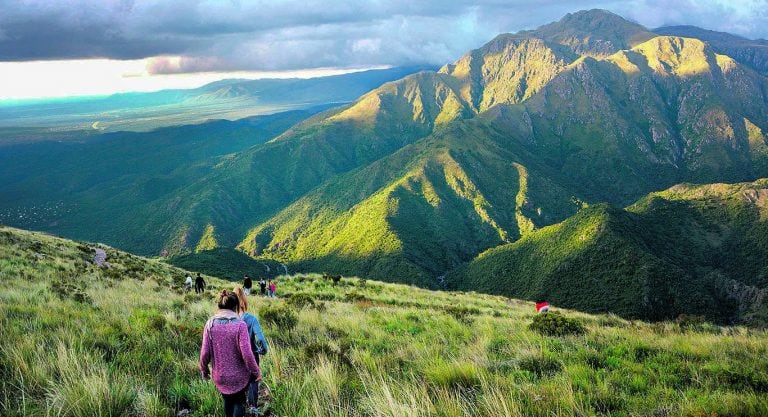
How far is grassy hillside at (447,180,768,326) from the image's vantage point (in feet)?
449

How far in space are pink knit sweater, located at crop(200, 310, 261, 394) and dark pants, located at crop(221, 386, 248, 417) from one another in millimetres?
88

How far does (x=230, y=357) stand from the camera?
5887 mm

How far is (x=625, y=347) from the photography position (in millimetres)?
10062

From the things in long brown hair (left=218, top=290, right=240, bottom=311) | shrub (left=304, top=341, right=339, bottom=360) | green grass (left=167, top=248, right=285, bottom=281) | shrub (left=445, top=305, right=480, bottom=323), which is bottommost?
green grass (left=167, top=248, right=285, bottom=281)

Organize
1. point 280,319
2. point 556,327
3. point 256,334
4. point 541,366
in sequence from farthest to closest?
1. point 556,327
2. point 280,319
3. point 541,366
4. point 256,334

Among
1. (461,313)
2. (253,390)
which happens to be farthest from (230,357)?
(461,313)

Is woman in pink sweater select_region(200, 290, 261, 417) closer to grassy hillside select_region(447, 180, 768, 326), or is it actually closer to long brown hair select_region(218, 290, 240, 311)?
long brown hair select_region(218, 290, 240, 311)

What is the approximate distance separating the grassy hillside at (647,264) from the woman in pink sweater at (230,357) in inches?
5761

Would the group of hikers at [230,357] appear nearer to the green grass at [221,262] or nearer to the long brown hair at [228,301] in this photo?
the long brown hair at [228,301]

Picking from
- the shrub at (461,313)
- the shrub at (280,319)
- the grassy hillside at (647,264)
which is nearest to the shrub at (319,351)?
the shrub at (280,319)

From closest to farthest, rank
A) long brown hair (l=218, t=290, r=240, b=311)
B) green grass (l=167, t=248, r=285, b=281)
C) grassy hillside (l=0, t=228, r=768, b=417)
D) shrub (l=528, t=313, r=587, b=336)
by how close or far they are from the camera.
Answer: grassy hillside (l=0, t=228, r=768, b=417) < long brown hair (l=218, t=290, r=240, b=311) < shrub (l=528, t=313, r=587, b=336) < green grass (l=167, t=248, r=285, b=281)

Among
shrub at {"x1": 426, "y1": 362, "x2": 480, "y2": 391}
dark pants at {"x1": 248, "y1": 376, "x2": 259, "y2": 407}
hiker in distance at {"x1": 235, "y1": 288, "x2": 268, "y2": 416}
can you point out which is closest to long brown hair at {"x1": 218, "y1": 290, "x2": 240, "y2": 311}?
hiker in distance at {"x1": 235, "y1": 288, "x2": 268, "y2": 416}

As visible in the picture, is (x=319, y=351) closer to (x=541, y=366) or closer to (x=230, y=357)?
(x=230, y=357)

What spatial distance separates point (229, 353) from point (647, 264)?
168m
